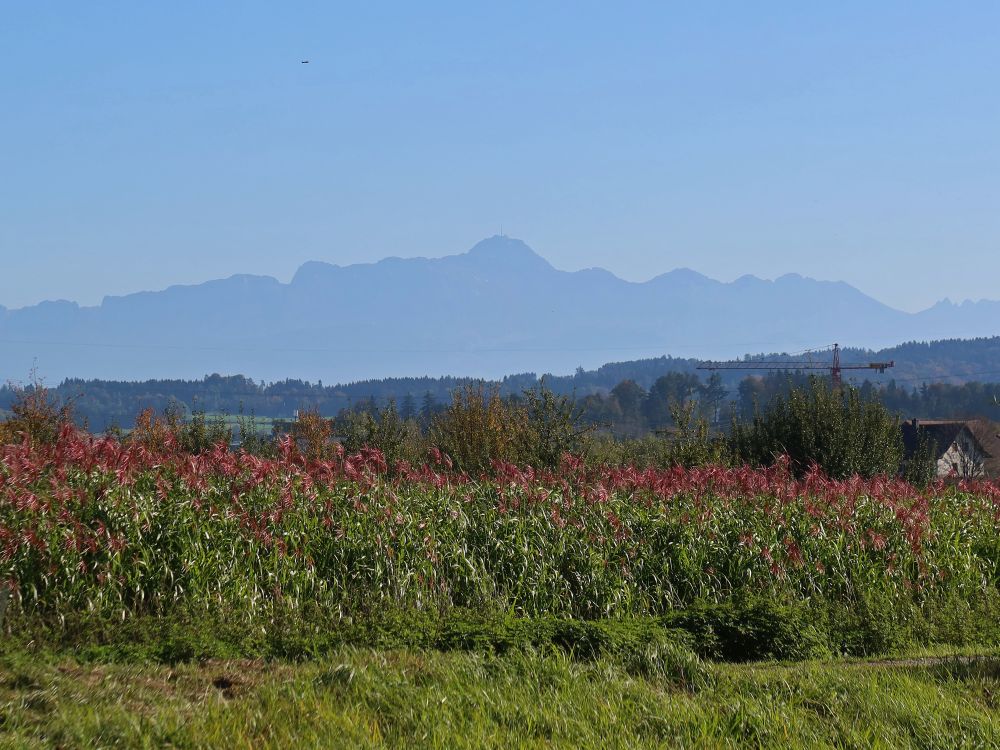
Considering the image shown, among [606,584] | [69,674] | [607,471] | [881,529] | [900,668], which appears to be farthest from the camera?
[607,471]

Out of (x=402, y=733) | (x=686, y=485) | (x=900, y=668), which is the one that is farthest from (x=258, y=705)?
(x=686, y=485)

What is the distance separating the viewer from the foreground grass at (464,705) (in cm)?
537

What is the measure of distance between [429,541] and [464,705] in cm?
369

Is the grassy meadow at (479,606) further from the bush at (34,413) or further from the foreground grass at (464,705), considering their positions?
the bush at (34,413)

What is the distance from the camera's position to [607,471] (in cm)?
1246

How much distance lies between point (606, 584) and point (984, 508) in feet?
20.1

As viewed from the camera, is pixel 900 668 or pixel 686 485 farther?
pixel 686 485

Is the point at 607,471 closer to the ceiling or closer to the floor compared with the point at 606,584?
closer to the ceiling

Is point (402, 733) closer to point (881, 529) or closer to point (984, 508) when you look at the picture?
point (881, 529)

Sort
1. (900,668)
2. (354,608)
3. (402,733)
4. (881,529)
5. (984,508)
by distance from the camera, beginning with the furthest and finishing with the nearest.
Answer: (984,508) → (881,529) → (354,608) → (900,668) → (402,733)

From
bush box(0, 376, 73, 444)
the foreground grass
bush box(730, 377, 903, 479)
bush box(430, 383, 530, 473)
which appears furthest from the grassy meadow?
bush box(0, 376, 73, 444)

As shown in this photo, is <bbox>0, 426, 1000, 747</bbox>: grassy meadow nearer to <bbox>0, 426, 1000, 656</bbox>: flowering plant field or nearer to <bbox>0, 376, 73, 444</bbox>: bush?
<bbox>0, 426, 1000, 656</bbox>: flowering plant field

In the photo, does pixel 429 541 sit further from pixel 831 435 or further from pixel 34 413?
pixel 34 413

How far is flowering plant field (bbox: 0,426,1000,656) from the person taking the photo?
8.63m
